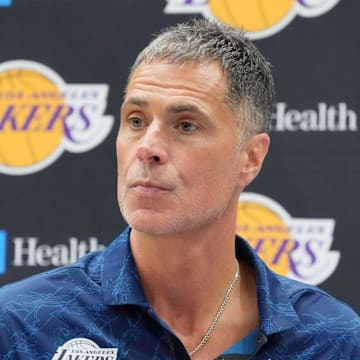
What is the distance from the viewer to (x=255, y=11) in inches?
128

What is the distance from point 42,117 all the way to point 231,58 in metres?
1.40

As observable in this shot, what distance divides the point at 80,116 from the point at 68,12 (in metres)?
0.39

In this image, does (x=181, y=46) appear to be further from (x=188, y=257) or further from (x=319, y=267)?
(x=319, y=267)

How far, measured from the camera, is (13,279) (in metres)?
3.23

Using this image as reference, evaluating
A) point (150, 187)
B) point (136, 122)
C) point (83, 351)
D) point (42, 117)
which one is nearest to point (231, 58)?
point (136, 122)

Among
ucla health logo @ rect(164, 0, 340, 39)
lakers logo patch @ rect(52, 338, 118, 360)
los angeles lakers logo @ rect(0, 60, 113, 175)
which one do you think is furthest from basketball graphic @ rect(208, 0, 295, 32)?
lakers logo patch @ rect(52, 338, 118, 360)

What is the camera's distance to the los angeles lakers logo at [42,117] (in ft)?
10.7

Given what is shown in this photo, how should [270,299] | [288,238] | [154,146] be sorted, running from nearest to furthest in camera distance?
[154,146] < [270,299] < [288,238]

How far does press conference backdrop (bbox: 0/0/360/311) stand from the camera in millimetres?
3176

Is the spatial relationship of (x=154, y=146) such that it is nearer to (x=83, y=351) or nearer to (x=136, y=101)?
(x=136, y=101)

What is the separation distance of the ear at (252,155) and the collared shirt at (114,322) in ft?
0.79

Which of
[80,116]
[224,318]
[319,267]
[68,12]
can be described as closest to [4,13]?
[68,12]

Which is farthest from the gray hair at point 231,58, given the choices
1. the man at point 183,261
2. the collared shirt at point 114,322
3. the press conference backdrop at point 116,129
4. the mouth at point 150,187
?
the press conference backdrop at point 116,129

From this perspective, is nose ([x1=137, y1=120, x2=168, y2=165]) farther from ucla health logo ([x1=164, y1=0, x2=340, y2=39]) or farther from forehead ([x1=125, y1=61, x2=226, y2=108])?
ucla health logo ([x1=164, y1=0, x2=340, y2=39])
